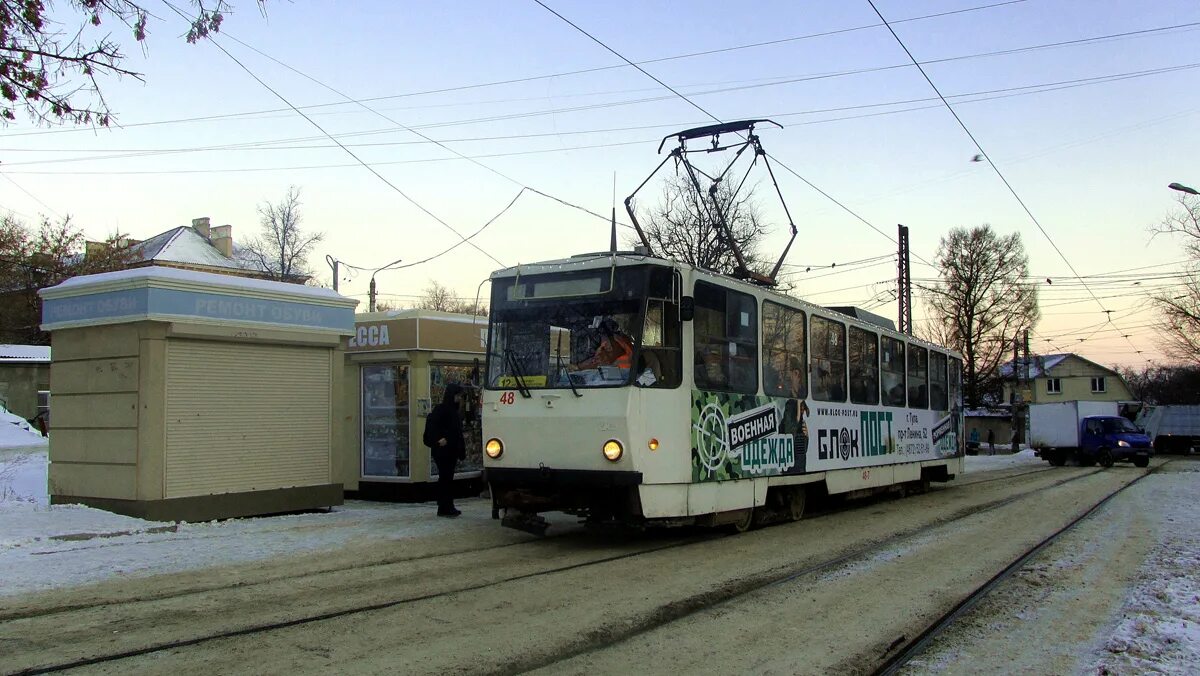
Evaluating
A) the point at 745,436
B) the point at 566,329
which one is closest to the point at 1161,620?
the point at 745,436

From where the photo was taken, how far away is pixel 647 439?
893 cm

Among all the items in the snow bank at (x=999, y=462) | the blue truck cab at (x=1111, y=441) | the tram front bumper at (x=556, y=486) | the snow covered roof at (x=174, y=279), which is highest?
the snow covered roof at (x=174, y=279)

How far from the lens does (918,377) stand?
1698 cm

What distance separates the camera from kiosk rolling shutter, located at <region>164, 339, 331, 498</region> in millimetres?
11211

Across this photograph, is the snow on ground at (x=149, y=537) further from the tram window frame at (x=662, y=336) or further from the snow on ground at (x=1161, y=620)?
the snow on ground at (x=1161, y=620)

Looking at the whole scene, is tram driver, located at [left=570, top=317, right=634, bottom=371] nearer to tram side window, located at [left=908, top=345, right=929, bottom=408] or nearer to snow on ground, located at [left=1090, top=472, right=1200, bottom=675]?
snow on ground, located at [left=1090, top=472, right=1200, bottom=675]

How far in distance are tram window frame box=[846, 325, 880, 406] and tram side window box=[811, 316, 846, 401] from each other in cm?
36

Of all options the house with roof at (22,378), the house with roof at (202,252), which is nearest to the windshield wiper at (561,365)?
the house with roof at (22,378)

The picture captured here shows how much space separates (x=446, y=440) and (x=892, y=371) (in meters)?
8.14

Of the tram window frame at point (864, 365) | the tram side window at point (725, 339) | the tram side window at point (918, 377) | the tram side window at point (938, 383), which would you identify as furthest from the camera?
the tram side window at point (938, 383)

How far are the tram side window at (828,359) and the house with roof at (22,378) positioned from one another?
3616 cm

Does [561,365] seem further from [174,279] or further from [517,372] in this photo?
[174,279]

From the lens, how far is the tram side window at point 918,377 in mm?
16516

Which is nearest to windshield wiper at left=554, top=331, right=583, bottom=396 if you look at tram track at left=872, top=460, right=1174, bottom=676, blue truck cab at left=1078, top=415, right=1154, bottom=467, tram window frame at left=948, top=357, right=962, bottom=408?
tram track at left=872, top=460, right=1174, bottom=676
